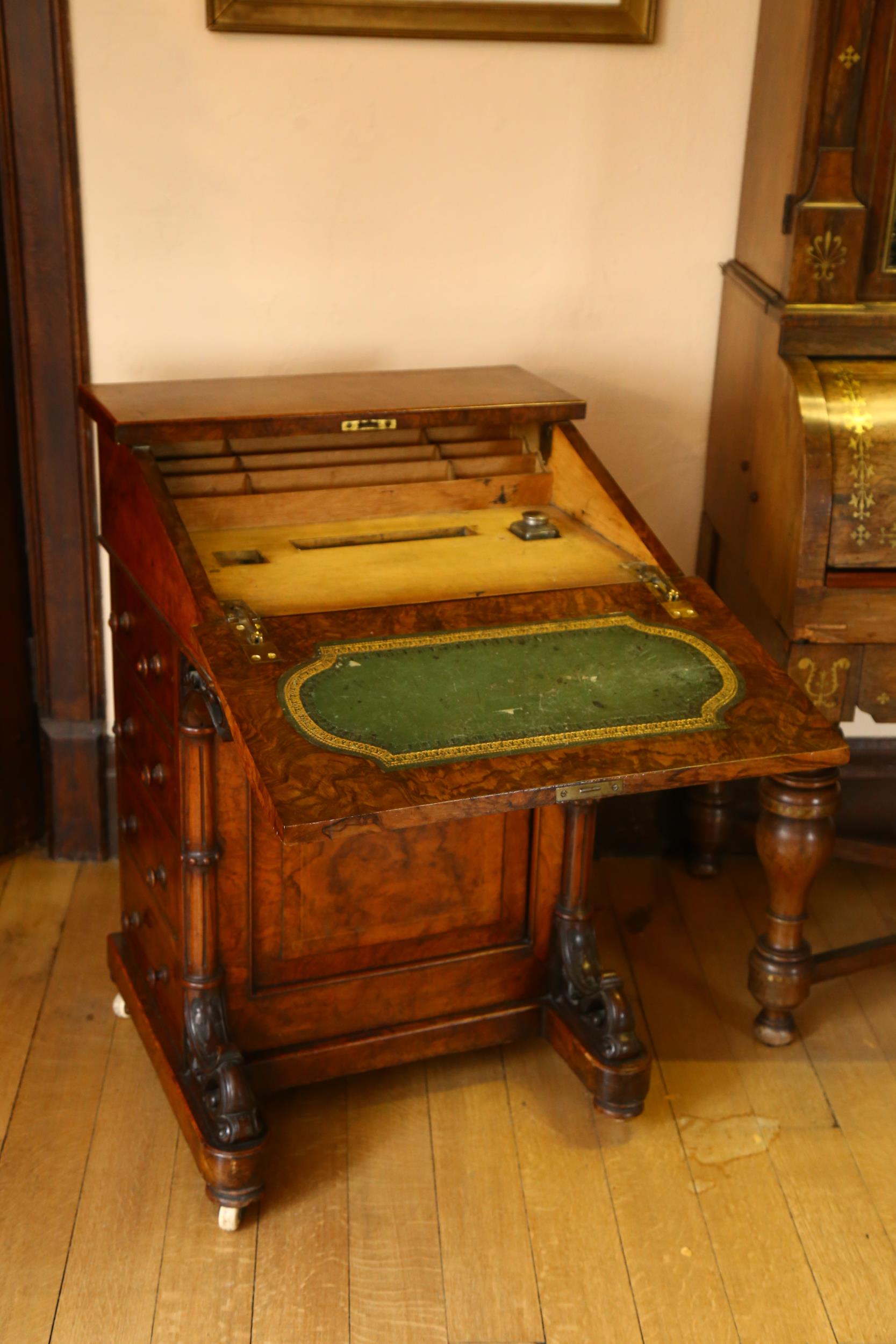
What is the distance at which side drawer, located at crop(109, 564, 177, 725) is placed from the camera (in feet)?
7.67

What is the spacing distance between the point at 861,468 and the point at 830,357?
0.26 meters

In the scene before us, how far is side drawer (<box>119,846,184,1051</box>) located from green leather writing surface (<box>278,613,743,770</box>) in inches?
28.0

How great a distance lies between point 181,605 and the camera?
2186mm

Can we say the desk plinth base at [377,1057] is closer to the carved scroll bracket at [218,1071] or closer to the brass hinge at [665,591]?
the carved scroll bracket at [218,1071]

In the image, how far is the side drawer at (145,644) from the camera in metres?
2.34

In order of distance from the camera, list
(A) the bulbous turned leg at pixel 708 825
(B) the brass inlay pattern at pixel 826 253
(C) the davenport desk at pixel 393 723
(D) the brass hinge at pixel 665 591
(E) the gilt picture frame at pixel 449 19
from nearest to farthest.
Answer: (C) the davenport desk at pixel 393 723 → (D) the brass hinge at pixel 665 591 → (B) the brass inlay pattern at pixel 826 253 → (E) the gilt picture frame at pixel 449 19 → (A) the bulbous turned leg at pixel 708 825

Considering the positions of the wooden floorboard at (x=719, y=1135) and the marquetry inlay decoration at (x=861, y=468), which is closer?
the wooden floorboard at (x=719, y=1135)

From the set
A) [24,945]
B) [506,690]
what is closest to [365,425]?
[506,690]

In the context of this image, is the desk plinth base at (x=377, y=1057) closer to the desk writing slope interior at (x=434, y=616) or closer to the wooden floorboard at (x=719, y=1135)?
the wooden floorboard at (x=719, y=1135)

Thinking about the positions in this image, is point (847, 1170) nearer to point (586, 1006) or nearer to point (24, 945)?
point (586, 1006)

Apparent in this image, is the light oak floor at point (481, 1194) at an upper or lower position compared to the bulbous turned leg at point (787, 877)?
lower

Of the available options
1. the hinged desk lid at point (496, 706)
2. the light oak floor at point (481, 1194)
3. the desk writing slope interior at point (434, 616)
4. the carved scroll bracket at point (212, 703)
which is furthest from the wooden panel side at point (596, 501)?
the light oak floor at point (481, 1194)

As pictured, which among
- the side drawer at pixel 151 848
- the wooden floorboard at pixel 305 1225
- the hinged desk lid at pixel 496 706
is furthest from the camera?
the side drawer at pixel 151 848

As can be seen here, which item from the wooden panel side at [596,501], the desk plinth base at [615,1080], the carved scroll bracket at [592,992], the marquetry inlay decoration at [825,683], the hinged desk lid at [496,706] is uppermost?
the wooden panel side at [596,501]
